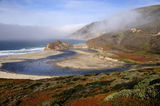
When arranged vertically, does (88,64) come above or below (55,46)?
below

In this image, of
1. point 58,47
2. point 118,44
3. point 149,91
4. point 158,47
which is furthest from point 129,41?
point 149,91

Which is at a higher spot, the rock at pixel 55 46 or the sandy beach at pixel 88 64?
the rock at pixel 55 46

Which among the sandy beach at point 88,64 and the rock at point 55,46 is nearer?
the sandy beach at point 88,64

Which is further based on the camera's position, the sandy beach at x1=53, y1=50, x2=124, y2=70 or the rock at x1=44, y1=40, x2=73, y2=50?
the rock at x1=44, y1=40, x2=73, y2=50

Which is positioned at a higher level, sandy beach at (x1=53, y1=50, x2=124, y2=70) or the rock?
the rock

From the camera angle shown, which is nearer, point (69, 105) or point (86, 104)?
point (86, 104)

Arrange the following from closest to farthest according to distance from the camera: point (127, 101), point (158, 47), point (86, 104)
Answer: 1. point (127, 101)
2. point (86, 104)
3. point (158, 47)

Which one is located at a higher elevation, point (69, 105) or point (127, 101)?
point (127, 101)

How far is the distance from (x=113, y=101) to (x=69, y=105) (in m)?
4.84

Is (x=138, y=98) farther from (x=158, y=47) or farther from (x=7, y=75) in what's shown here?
(x=158, y=47)

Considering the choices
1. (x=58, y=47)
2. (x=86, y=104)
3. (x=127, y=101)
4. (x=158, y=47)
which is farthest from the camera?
(x=58, y=47)

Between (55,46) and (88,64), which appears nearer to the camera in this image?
(88,64)

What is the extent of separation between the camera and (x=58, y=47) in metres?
189

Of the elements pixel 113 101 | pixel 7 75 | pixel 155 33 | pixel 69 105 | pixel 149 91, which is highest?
pixel 155 33
